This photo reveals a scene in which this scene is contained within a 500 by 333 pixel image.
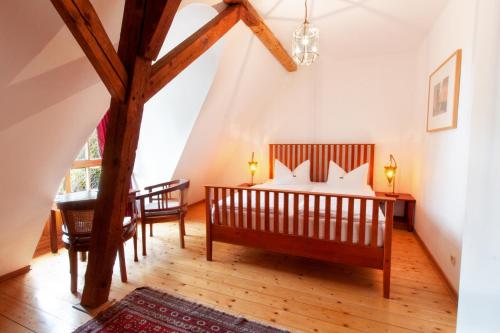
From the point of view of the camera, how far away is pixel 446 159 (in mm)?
2449

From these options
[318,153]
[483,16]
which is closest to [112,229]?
[483,16]

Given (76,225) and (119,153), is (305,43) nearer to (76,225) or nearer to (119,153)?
(119,153)

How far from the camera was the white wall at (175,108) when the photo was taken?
2850 millimetres

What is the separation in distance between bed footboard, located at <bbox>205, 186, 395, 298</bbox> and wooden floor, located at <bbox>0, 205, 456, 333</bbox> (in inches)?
9.1

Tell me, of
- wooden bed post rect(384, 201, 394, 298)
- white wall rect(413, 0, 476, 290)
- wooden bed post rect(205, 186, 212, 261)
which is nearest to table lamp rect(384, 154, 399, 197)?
white wall rect(413, 0, 476, 290)

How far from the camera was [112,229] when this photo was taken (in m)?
1.88

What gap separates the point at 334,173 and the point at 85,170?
3.69 metres

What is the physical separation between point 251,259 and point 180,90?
2.27 meters

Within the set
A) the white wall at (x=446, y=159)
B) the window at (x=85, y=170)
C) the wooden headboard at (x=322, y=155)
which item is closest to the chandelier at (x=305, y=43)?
the white wall at (x=446, y=159)

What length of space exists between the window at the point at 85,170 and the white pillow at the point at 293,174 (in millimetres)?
2671

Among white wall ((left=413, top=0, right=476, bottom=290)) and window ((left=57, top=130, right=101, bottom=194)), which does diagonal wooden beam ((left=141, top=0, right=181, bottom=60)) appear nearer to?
white wall ((left=413, top=0, right=476, bottom=290))

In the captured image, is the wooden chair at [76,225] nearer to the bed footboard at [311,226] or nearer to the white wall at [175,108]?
the bed footboard at [311,226]

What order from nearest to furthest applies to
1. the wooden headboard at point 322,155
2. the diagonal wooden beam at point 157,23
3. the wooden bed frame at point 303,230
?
the diagonal wooden beam at point 157,23
the wooden bed frame at point 303,230
the wooden headboard at point 322,155

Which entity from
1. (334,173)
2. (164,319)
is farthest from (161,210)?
(334,173)
